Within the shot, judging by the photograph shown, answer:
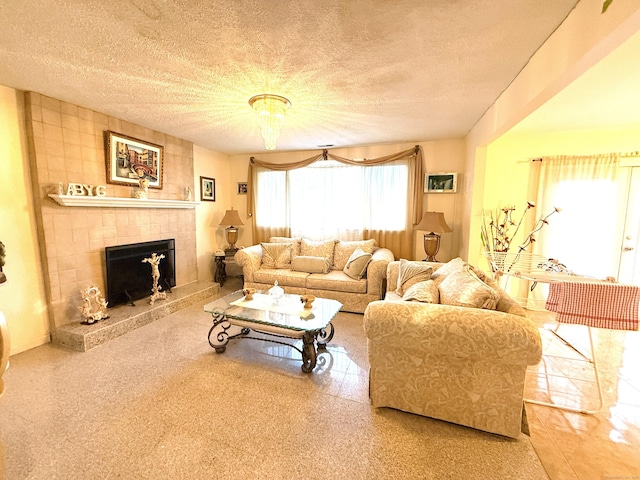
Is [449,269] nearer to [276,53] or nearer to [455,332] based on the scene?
[455,332]

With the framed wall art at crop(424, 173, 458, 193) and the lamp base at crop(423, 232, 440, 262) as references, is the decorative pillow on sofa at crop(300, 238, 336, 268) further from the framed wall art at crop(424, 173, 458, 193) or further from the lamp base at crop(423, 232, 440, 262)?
the framed wall art at crop(424, 173, 458, 193)

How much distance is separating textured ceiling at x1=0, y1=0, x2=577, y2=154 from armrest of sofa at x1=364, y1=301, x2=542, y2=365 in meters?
1.60

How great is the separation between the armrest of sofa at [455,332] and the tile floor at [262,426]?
1.69 feet

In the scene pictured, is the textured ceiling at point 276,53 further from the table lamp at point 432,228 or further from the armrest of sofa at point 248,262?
the armrest of sofa at point 248,262

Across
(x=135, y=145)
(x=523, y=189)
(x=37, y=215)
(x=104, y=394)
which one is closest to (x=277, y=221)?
(x=135, y=145)

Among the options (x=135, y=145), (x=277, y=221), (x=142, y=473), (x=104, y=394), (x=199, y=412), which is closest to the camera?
(x=142, y=473)

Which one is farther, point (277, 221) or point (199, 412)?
point (277, 221)

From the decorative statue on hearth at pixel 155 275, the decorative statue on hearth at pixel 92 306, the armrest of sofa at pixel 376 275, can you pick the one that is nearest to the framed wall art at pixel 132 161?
the decorative statue on hearth at pixel 155 275

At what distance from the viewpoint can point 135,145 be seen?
132 inches

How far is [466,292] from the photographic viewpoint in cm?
183

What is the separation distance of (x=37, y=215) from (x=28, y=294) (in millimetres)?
746

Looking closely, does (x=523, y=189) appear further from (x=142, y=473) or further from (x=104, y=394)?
(x=104, y=394)

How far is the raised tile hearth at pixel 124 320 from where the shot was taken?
2578 millimetres

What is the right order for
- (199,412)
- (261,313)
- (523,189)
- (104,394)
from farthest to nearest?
(523,189) < (261,313) < (104,394) < (199,412)
